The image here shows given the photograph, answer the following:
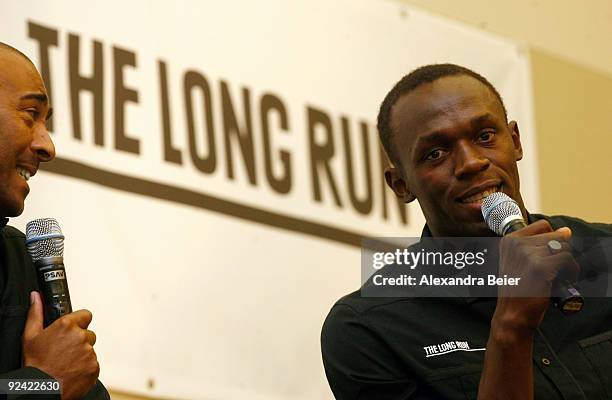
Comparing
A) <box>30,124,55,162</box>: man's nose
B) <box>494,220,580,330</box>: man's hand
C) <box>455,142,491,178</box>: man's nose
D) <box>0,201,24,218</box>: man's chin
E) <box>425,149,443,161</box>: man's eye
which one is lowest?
<box>494,220,580,330</box>: man's hand

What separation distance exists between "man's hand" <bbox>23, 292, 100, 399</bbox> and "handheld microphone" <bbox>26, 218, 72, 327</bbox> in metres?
0.02

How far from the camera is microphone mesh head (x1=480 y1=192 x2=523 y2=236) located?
161 centimetres

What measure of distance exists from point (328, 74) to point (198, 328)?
2.74 feet

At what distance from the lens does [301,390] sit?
279 cm

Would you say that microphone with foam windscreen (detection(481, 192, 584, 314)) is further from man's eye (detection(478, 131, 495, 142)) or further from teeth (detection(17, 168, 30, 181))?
teeth (detection(17, 168, 30, 181))

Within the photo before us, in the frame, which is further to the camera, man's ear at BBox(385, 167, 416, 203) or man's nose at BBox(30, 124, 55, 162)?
man's ear at BBox(385, 167, 416, 203)

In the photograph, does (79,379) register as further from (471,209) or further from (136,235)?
(136,235)

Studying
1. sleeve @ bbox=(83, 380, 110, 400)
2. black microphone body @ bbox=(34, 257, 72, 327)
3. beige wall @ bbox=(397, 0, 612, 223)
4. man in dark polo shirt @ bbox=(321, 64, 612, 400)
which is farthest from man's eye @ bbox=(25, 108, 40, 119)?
beige wall @ bbox=(397, 0, 612, 223)

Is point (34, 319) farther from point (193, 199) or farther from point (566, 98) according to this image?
point (566, 98)

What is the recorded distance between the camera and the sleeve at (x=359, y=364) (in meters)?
1.80

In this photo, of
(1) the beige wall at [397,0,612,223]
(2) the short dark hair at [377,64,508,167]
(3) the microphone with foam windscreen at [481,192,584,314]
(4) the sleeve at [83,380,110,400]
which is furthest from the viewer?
(1) the beige wall at [397,0,612,223]

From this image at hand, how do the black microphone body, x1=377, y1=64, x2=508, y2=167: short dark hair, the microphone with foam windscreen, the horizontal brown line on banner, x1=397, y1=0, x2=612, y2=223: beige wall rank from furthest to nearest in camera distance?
x1=397, y1=0, x2=612, y2=223: beige wall → the horizontal brown line on banner → x1=377, y1=64, x2=508, y2=167: short dark hair → the black microphone body → the microphone with foam windscreen

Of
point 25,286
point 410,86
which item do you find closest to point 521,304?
point 410,86

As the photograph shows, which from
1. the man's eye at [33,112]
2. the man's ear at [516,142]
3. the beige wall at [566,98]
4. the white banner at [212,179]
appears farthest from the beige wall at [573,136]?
the man's eye at [33,112]
